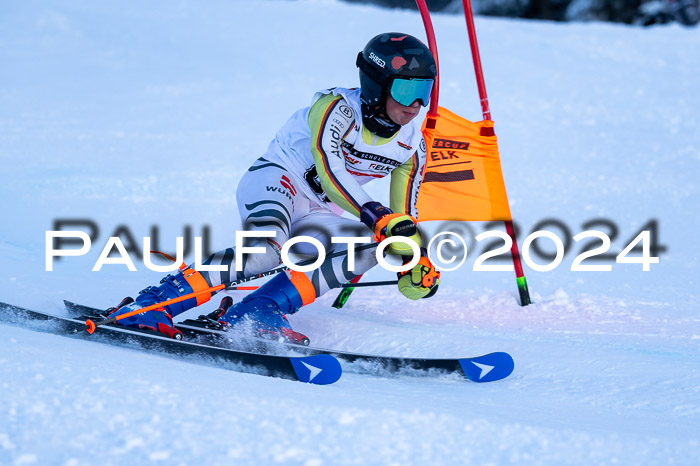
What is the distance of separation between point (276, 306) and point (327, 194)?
53 cm

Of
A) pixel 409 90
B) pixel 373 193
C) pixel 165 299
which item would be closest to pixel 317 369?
pixel 165 299

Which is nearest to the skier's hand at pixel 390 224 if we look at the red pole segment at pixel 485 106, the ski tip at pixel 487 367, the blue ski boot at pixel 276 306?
the blue ski boot at pixel 276 306

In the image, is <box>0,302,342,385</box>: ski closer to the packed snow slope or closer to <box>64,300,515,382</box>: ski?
the packed snow slope

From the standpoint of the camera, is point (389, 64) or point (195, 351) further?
point (389, 64)

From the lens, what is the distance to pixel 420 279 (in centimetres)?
338

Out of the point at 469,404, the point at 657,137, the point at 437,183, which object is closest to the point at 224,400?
the point at 469,404

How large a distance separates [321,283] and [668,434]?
5.23 feet

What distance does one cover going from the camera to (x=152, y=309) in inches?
129

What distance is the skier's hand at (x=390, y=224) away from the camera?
3203 mm

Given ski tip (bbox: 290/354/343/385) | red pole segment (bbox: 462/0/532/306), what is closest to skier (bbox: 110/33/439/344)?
ski tip (bbox: 290/354/343/385)

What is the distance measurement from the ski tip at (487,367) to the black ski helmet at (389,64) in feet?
3.63

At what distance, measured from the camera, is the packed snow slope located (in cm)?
218

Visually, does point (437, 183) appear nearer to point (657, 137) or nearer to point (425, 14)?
point (425, 14)

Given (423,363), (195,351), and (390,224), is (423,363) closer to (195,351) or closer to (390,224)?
(390,224)
